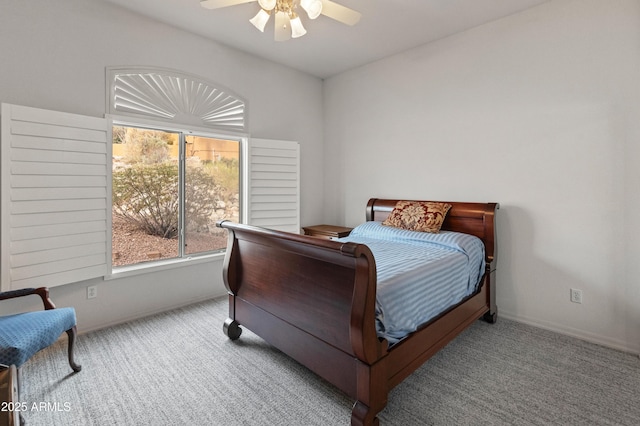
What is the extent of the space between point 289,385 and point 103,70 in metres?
2.94

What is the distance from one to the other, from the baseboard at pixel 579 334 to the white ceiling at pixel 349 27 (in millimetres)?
2777

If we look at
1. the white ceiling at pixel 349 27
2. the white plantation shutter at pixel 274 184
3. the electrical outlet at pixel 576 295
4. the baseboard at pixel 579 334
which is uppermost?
the white ceiling at pixel 349 27

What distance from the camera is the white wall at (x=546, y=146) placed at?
246cm

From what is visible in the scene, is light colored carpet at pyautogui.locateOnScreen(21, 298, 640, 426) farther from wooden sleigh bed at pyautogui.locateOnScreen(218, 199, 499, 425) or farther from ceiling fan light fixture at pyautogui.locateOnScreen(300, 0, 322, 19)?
ceiling fan light fixture at pyautogui.locateOnScreen(300, 0, 322, 19)

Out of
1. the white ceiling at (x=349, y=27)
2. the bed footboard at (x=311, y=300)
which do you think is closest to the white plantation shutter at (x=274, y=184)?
the white ceiling at (x=349, y=27)

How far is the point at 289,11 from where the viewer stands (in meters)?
2.29

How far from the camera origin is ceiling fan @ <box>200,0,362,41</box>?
85.5 inches

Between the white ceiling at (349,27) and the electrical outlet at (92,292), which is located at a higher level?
the white ceiling at (349,27)

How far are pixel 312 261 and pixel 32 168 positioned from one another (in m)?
2.22

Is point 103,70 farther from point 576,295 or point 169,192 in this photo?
point 576,295

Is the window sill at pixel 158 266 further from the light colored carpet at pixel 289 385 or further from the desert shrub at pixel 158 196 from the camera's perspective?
the light colored carpet at pixel 289 385

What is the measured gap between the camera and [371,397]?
5.16 ft

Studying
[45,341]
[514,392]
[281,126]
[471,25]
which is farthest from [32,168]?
[471,25]

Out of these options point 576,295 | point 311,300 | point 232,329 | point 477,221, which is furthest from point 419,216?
point 232,329
